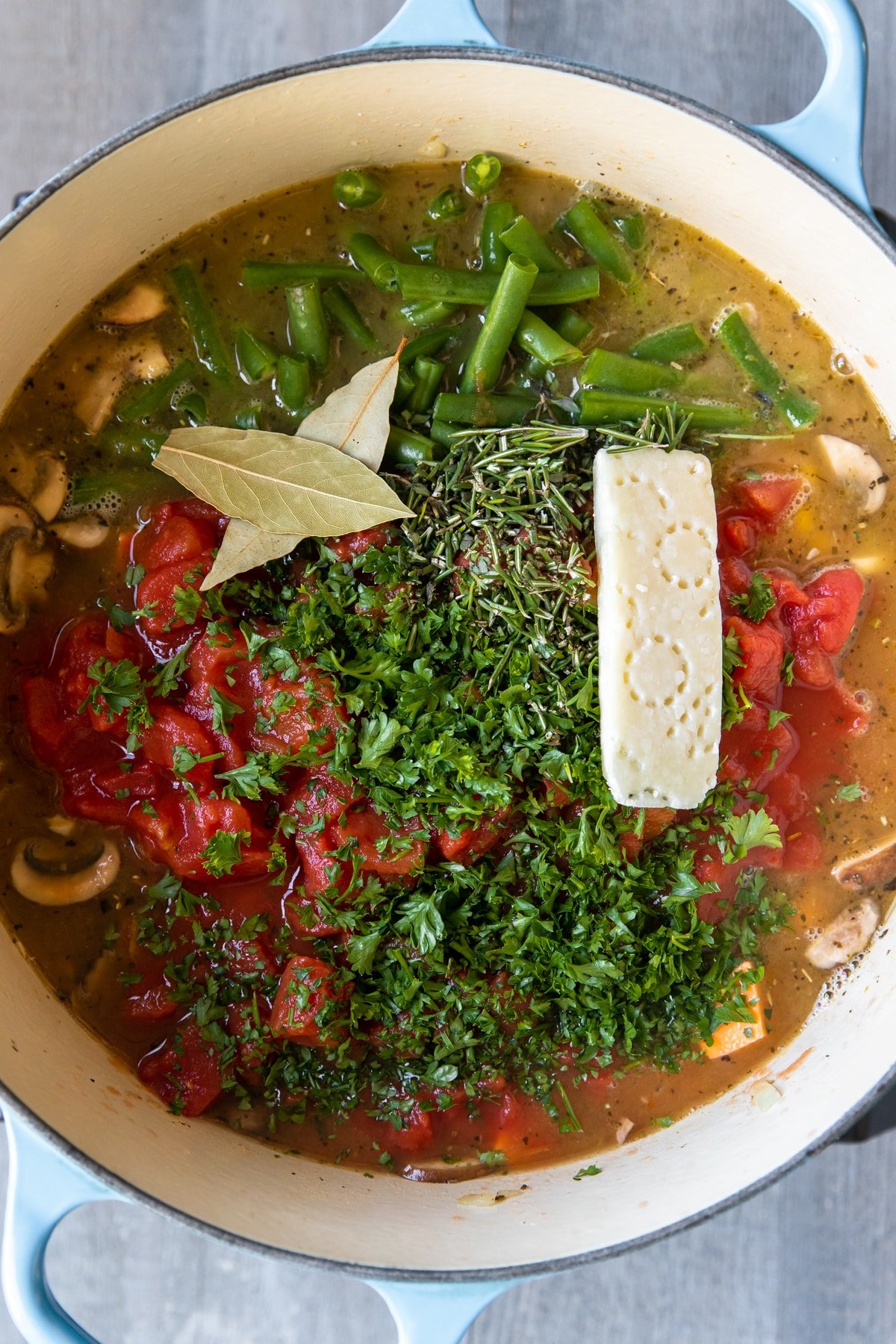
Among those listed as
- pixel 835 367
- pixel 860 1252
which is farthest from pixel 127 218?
pixel 860 1252

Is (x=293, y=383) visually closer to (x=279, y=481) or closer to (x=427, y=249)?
(x=279, y=481)

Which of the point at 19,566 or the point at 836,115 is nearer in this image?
the point at 836,115

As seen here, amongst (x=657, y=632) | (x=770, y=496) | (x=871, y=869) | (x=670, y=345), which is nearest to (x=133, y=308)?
(x=670, y=345)

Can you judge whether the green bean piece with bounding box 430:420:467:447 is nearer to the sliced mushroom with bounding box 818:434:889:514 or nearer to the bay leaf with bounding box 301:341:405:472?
the bay leaf with bounding box 301:341:405:472

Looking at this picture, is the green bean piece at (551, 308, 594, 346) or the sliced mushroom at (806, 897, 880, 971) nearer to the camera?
the green bean piece at (551, 308, 594, 346)

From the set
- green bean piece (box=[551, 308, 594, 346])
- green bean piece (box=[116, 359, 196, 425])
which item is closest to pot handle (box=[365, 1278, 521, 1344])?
green bean piece (box=[116, 359, 196, 425])

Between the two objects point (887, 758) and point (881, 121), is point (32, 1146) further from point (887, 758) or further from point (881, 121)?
point (881, 121)

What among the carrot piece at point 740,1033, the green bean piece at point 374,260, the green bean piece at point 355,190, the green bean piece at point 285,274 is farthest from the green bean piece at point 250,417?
the carrot piece at point 740,1033
